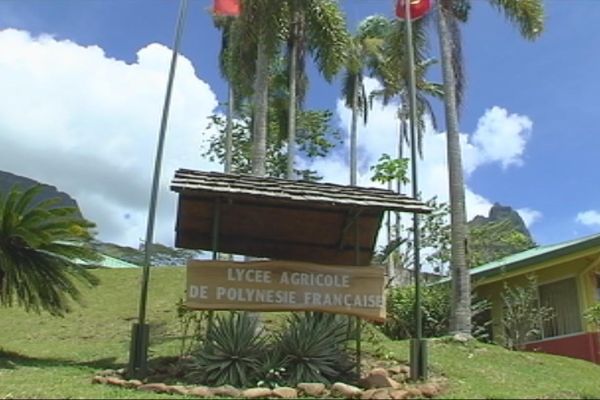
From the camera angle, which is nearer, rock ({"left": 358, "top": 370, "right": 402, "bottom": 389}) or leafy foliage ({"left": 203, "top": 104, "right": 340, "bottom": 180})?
rock ({"left": 358, "top": 370, "right": 402, "bottom": 389})

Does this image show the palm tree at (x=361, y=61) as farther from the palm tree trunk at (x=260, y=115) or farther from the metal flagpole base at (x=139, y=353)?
the metal flagpole base at (x=139, y=353)

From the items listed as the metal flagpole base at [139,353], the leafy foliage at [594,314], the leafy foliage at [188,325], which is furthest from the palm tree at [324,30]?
the metal flagpole base at [139,353]

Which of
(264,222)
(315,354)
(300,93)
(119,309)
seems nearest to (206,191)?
(264,222)

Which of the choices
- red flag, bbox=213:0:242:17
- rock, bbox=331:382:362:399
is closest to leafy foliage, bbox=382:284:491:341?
red flag, bbox=213:0:242:17

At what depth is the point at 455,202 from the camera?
55.6ft

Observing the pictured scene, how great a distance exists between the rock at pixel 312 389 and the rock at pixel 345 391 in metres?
0.17

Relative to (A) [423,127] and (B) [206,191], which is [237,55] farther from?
(A) [423,127]

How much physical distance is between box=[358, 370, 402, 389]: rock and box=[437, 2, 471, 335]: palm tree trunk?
6153 mm

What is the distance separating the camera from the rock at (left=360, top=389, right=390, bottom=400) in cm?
896

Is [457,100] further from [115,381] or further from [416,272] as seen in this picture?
[115,381]

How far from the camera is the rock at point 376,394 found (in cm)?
896

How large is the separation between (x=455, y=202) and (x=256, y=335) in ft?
25.8

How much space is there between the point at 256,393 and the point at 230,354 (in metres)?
1.30

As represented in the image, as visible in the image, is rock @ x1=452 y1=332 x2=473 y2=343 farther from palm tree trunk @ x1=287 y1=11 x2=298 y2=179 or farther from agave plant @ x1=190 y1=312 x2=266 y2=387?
palm tree trunk @ x1=287 y1=11 x2=298 y2=179
